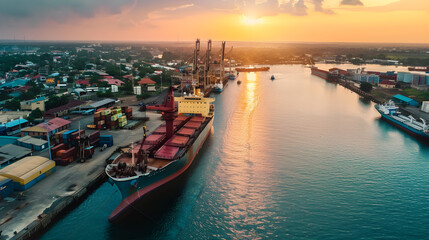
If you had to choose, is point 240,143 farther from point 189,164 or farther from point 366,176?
point 366,176

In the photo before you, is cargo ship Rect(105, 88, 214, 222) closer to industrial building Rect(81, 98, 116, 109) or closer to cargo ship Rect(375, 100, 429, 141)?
industrial building Rect(81, 98, 116, 109)

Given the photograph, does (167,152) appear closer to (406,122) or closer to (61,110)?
(61,110)

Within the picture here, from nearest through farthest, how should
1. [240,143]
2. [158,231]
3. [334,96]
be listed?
Result: [158,231] < [240,143] < [334,96]

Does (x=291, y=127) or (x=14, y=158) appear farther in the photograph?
(x=291, y=127)

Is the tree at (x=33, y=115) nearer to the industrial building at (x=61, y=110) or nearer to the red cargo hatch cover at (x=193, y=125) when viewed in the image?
the industrial building at (x=61, y=110)

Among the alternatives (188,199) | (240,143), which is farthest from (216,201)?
(240,143)

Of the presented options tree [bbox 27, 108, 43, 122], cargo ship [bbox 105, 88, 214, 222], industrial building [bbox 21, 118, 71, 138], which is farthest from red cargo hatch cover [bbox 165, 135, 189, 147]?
tree [bbox 27, 108, 43, 122]
